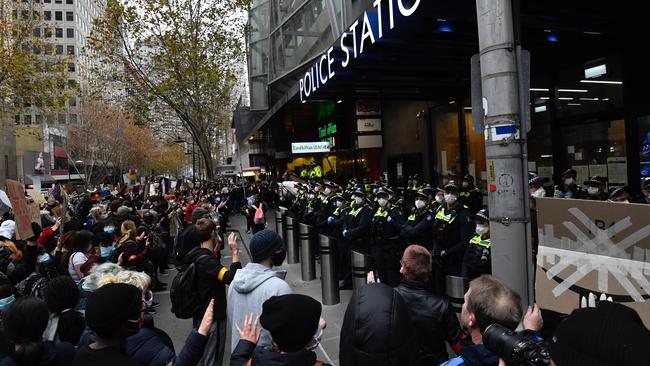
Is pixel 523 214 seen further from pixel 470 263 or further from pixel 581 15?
pixel 581 15

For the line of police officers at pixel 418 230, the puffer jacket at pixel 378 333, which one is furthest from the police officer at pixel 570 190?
the puffer jacket at pixel 378 333

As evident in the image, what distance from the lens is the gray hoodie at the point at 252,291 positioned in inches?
126

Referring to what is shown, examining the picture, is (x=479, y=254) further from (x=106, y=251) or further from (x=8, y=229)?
(x=8, y=229)

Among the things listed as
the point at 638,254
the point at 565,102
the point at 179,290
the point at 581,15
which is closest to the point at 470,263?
the point at 638,254

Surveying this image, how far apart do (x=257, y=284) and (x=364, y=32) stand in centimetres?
528

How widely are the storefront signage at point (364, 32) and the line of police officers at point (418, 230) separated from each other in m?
2.64

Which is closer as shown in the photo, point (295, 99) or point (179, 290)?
point (179, 290)

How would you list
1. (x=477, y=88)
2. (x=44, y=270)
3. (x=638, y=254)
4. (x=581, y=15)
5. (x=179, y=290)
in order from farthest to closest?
1. (x=581, y=15)
2. (x=44, y=270)
3. (x=179, y=290)
4. (x=477, y=88)
5. (x=638, y=254)

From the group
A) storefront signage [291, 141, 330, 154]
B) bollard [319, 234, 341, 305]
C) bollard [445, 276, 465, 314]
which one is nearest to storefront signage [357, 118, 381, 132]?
storefront signage [291, 141, 330, 154]

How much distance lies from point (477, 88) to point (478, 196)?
699 cm

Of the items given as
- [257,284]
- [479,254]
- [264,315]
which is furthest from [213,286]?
[479,254]

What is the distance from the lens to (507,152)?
11.1ft

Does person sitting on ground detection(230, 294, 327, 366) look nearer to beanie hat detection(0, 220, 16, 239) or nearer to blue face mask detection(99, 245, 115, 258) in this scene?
blue face mask detection(99, 245, 115, 258)

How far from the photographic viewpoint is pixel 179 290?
4.00 metres
